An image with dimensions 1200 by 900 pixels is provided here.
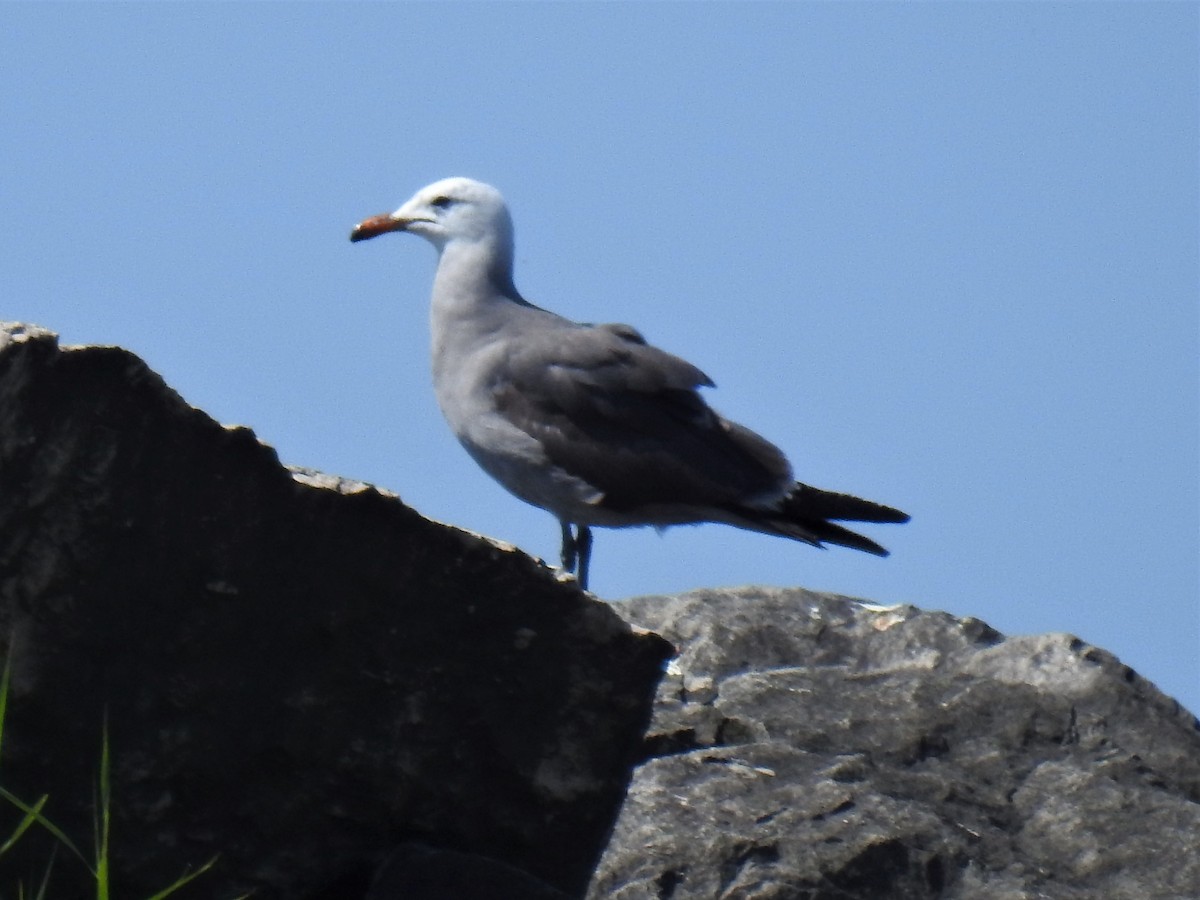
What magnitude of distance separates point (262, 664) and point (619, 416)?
3938 mm

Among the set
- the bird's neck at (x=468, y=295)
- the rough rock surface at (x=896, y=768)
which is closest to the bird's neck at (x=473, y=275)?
the bird's neck at (x=468, y=295)

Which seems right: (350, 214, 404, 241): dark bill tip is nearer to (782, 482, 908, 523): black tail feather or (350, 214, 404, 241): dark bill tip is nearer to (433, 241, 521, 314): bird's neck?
(433, 241, 521, 314): bird's neck

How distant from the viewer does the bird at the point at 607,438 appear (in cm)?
755

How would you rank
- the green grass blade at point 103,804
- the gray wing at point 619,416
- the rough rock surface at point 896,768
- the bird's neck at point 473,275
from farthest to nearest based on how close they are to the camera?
the bird's neck at point 473,275, the gray wing at point 619,416, the rough rock surface at point 896,768, the green grass blade at point 103,804

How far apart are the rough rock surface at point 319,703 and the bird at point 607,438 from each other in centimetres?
307

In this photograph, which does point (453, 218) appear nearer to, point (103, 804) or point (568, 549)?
point (568, 549)

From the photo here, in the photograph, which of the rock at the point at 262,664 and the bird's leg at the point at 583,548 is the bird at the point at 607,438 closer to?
the bird's leg at the point at 583,548

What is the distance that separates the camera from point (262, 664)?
3742 mm

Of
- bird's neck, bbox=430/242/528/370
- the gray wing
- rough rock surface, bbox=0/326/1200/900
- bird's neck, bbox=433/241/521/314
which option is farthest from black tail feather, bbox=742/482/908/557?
rough rock surface, bbox=0/326/1200/900

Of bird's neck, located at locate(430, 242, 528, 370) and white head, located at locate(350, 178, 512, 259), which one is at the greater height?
white head, located at locate(350, 178, 512, 259)

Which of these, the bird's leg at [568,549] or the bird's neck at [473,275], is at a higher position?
the bird's neck at [473,275]

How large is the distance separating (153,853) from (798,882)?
1449mm

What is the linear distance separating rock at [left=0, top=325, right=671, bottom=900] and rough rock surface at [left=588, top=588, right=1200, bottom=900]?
1.82 feet

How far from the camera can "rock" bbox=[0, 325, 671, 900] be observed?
3.57 m
